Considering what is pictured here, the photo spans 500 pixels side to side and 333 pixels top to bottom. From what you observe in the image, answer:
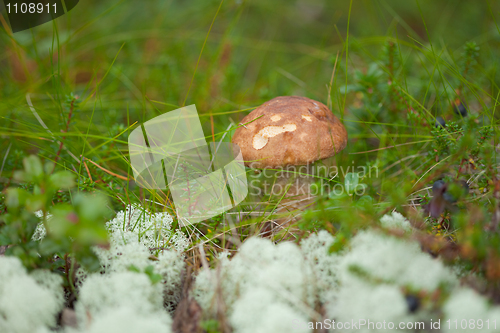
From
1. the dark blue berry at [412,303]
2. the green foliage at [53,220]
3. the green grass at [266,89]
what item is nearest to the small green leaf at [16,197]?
the green foliage at [53,220]

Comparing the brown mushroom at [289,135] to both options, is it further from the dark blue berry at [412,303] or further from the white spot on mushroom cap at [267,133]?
the dark blue berry at [412,303]

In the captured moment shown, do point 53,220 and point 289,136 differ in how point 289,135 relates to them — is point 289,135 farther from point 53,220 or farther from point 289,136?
point 53,220

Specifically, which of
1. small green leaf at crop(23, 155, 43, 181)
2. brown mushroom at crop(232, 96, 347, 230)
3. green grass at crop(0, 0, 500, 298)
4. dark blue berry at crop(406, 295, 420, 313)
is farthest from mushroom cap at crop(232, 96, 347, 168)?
small green leaf at crop(23, 155, 43, 181)

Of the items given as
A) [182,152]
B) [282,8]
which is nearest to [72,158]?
[182,152]

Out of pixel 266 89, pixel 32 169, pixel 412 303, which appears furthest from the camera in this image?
pixel 266 89

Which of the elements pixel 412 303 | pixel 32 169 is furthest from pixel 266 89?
pixel 412 303

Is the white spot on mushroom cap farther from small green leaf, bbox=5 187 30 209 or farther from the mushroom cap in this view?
small green leaf, bbox=5 187 30 209

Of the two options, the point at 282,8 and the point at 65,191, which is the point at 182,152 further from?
the point at 282,8
